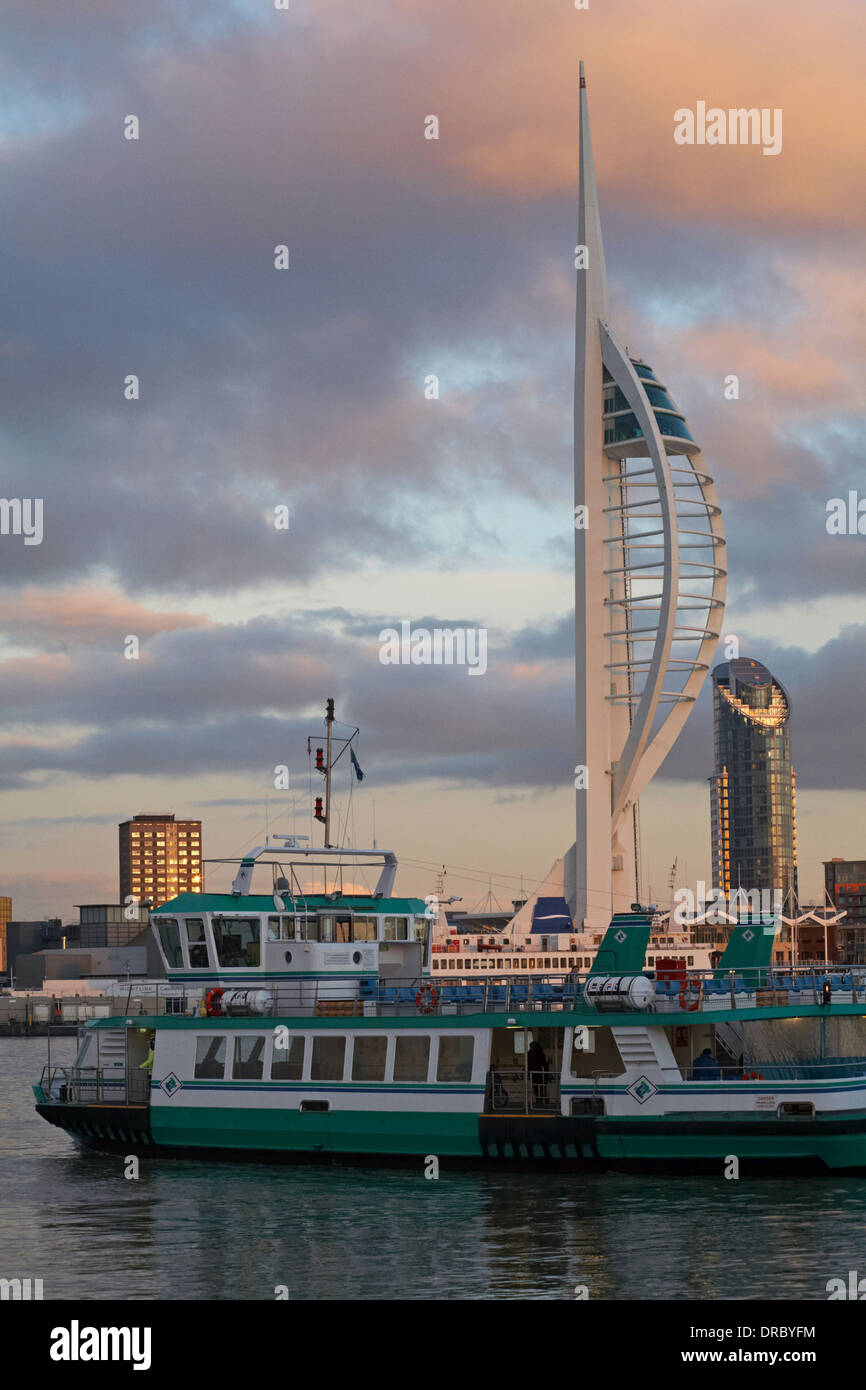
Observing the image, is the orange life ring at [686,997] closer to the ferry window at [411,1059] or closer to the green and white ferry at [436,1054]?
the green and white ferry at [436,1054]

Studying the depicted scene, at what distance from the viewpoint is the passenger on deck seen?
113ft

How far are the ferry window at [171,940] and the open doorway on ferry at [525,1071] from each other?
932cm

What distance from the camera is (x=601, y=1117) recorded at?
34.4 metres

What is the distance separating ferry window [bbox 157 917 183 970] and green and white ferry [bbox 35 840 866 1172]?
7 centimetres

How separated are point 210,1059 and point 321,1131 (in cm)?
349

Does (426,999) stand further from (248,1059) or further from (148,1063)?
(148,1063)

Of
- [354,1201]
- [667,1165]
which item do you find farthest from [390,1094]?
[667,1165]

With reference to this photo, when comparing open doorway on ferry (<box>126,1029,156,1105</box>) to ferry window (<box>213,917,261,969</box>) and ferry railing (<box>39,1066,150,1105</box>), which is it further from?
ferry window (<box>213,917,261,969</box>)

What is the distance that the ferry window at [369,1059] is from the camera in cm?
3703

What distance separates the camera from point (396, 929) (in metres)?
42.8

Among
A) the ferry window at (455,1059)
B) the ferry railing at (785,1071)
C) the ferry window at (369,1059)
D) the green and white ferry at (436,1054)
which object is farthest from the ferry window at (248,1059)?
the ferry railing at (785,1071)

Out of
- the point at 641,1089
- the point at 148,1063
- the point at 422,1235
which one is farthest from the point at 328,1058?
the point at 422,1235
